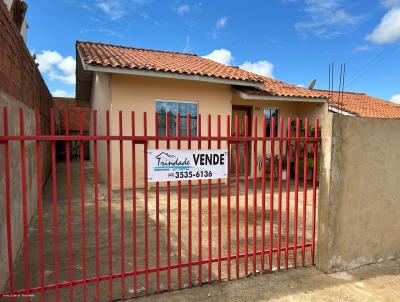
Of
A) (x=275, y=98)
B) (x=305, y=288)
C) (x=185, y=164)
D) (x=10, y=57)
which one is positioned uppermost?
(x=275, y=98)

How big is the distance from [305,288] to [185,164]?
1.79 meters

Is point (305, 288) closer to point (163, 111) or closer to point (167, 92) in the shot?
point (163, 111)

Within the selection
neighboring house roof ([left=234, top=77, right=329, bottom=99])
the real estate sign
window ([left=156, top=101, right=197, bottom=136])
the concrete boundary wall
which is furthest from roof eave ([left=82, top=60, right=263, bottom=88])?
the concrete boundary wall

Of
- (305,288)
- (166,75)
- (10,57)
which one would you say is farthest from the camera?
(166,75)

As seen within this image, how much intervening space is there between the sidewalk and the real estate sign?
1.14m

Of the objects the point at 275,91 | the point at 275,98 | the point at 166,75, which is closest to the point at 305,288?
the point at 166,75

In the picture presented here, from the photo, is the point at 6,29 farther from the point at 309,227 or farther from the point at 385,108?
the point at 385,108

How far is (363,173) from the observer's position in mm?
3559

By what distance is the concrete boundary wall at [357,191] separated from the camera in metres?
3.40

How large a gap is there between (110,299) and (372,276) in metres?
2.85

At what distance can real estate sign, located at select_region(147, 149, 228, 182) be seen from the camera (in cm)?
285

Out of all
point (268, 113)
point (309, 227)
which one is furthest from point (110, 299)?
point (268, 113)

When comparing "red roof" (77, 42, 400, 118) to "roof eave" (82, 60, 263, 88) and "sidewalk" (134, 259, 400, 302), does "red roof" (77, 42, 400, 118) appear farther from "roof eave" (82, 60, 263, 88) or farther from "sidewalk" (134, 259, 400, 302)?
"sidewalk" (134, 259, 400, 302)

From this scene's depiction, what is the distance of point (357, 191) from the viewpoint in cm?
355
